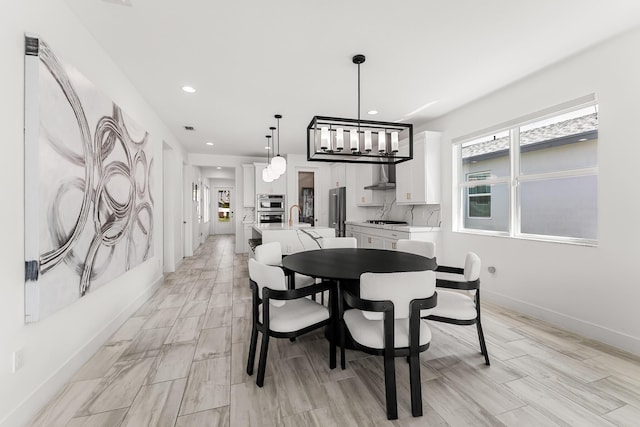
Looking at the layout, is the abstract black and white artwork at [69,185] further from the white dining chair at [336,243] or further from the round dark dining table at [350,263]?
the white dining chair at [336,243]

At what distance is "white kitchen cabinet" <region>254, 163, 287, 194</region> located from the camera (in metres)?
6.83

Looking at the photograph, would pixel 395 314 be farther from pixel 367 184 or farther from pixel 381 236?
pixel 367 184

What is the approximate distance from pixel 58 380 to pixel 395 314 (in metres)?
2.20

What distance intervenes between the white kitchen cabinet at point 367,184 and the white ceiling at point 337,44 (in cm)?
200

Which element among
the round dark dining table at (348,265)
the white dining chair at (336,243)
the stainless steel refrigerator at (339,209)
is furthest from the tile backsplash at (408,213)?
the round dark dining table at (348,265)

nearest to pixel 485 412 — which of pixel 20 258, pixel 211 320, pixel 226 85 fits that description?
pixel 211 320

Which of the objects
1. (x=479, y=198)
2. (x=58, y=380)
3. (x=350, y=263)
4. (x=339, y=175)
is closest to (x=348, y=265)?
(x=350, y=263)

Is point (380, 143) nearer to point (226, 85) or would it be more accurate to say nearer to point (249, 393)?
point (226, 85)

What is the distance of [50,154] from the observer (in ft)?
5.41

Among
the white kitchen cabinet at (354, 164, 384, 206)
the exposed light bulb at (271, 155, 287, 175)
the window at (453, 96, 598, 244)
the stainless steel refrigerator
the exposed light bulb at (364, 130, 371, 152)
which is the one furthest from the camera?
the stainless steel refrigerator

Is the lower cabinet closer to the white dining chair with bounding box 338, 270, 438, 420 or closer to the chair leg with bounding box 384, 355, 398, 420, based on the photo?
the white dining chair with bounding box 338, 270, 438, 420

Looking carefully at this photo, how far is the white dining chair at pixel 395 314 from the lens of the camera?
1.55m

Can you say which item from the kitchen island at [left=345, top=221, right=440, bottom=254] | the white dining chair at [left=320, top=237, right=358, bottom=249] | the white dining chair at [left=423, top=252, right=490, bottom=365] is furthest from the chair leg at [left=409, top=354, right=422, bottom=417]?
the kitchen island at [left=345, top=221, right=440, bottom=254]

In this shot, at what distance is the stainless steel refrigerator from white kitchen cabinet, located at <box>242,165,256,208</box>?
6.81 feet
